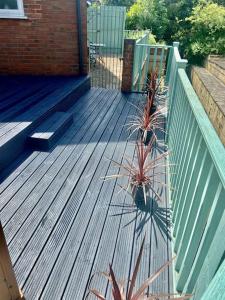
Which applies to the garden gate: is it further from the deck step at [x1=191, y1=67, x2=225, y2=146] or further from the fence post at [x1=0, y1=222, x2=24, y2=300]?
the fence post at [x1=0, y1=222, x2=24, y2=300]

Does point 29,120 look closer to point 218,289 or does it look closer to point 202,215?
point 202,215

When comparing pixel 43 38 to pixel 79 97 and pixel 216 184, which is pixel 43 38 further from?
pixel 216 184

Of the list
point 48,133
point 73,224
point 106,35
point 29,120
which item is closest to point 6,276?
point 73,224

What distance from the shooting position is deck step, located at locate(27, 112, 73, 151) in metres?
3.14

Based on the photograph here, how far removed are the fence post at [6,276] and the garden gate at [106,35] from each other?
9.44 meters

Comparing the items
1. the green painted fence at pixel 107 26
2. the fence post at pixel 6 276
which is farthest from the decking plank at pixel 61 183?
the green painted fence at pixel 107 26

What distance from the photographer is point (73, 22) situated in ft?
16.3

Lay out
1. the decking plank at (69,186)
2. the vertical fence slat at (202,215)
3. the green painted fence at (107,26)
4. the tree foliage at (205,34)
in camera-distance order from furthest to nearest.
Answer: the green painted fence at (107,26) → the tree foliage at (205,34) → the decking plank at (69,186) → the vertical fence slat at (202,215)

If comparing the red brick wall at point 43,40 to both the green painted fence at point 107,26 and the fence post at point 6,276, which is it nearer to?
the fence post at point 6,276

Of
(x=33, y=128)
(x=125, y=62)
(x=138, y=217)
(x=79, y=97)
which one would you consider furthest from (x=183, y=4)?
(x=138, y=217)

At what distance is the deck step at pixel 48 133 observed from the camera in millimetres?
3137

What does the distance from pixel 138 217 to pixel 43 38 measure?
14.5 ft

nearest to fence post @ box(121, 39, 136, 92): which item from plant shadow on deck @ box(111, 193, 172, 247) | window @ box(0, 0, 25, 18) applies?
window @ box(0, 0, 25, 18)

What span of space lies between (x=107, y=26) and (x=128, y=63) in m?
8.69
